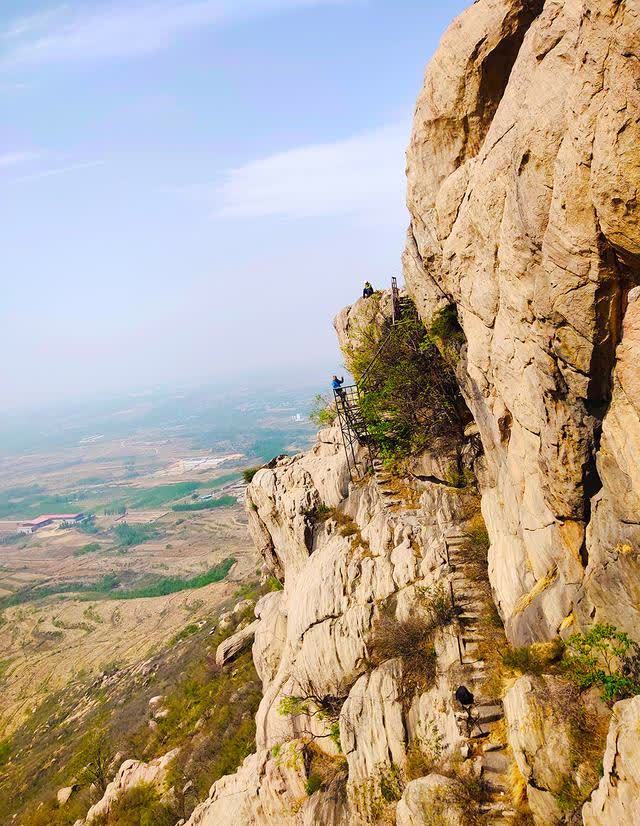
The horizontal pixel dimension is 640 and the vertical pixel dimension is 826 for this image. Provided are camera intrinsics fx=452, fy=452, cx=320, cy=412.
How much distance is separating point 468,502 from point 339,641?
7.60 metres

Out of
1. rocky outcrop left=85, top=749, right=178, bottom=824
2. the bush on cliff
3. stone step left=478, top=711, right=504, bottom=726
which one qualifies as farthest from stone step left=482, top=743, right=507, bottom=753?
rocky outcrop left=85, top=749, right=178, bottom=824

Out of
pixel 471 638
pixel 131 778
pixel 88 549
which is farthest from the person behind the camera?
pixel 88 549

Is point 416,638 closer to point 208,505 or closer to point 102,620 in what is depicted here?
point 102,620

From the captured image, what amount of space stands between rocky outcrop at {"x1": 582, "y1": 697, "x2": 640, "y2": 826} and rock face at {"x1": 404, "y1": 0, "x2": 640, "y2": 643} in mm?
1851

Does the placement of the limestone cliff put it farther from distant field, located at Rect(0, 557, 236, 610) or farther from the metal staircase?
distant field, located at Rect(0, 557, 236, 610)

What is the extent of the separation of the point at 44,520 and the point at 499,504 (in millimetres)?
203907

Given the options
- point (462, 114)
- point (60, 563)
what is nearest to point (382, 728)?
point (462, 114)

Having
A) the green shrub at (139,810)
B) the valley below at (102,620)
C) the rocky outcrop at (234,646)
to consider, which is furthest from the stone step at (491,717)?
the rocky outcrop at (234,646)

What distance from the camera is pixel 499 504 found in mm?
15406

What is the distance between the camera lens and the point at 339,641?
17.3 m

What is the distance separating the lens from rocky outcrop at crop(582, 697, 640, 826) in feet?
25.3

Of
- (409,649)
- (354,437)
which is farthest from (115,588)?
(409,649)

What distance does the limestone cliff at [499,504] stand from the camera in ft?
26.5

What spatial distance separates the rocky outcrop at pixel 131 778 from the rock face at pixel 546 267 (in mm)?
22469
